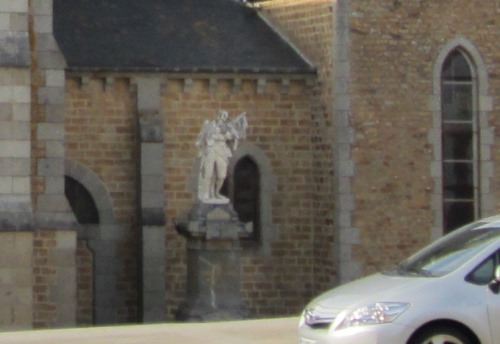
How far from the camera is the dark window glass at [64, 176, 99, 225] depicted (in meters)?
28.7

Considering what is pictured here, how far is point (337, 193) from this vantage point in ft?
93.7

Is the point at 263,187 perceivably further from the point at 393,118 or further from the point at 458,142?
the point at 458,142

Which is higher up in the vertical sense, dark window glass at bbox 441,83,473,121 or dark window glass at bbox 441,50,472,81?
dark window glass at bbox 441,50,472,81

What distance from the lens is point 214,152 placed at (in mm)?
26438

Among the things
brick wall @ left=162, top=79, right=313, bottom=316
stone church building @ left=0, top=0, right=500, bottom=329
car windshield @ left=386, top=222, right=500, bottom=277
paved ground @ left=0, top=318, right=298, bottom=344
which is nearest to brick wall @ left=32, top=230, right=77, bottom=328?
stone church building @ left=0, top=0, right=500, bottom=329

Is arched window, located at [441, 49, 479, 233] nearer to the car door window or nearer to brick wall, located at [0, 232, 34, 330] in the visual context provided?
brick wall, located at [0, 232, 34, 330]

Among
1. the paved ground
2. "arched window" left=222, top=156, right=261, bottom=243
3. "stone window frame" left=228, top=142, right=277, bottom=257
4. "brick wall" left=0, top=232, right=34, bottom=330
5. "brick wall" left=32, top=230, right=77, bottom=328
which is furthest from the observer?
"arched window" left=222, top=156, right=261, bottom=243

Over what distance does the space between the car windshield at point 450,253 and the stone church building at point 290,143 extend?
11.1 meters

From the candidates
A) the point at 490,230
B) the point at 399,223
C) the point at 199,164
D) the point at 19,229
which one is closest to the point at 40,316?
the point at 19,229

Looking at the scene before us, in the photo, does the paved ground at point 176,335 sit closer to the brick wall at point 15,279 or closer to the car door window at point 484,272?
the car door window at point 484,272

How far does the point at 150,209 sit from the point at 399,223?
3993 millimetres

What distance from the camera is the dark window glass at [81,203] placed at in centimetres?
2870

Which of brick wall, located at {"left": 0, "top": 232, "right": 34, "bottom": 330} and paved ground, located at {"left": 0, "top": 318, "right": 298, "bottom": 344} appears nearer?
paved ground, located at {"left": 0, "top": 318, "right": 298, "bottom": 344}

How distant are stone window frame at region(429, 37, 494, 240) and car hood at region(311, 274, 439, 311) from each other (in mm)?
12168
